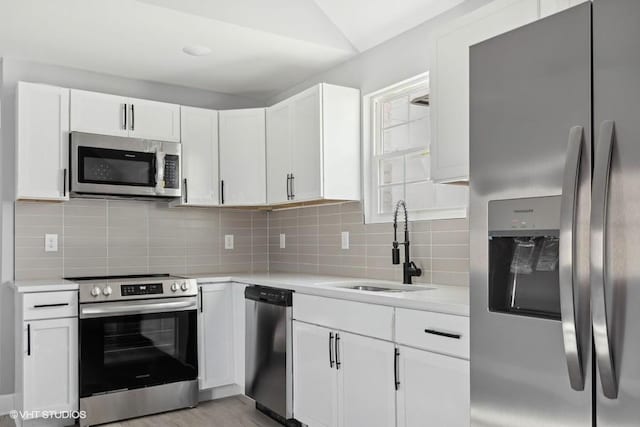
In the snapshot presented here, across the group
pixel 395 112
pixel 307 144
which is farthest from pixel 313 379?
pixel 395 112

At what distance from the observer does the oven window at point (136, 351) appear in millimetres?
3301

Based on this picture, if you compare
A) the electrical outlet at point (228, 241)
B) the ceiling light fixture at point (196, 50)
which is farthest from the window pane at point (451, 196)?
the electrical outlet at point (228, 241)

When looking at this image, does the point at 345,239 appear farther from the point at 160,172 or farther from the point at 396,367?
the point at 396,367

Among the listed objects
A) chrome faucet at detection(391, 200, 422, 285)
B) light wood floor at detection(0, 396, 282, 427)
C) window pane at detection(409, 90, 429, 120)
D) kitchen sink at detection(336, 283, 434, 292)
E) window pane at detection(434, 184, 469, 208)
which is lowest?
light wood floor at detection(0, 396, 282, 427)

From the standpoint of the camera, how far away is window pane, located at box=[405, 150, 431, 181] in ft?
11.0

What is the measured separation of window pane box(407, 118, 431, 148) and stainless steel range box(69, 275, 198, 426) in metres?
1.71

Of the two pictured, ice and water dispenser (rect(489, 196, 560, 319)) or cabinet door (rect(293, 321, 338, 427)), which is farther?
cabinet door (rect(293, 321, 338, 427))

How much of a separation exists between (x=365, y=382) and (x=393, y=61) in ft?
6.46

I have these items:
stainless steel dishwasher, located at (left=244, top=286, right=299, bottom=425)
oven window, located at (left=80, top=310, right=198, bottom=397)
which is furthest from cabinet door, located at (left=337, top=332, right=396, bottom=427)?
oven window, located at (left=80, top=310, right=198, bottom=397)

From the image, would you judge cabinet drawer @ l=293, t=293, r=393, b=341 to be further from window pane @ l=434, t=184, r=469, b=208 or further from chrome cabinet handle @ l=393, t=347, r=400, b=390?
window pane @ l=434, t=184, r=469, b=208

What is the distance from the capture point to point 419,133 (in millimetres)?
3428

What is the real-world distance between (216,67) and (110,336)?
76.6 inches

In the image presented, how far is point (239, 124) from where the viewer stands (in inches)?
164

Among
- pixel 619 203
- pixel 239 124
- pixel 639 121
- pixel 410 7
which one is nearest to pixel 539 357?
pixel 619 203
